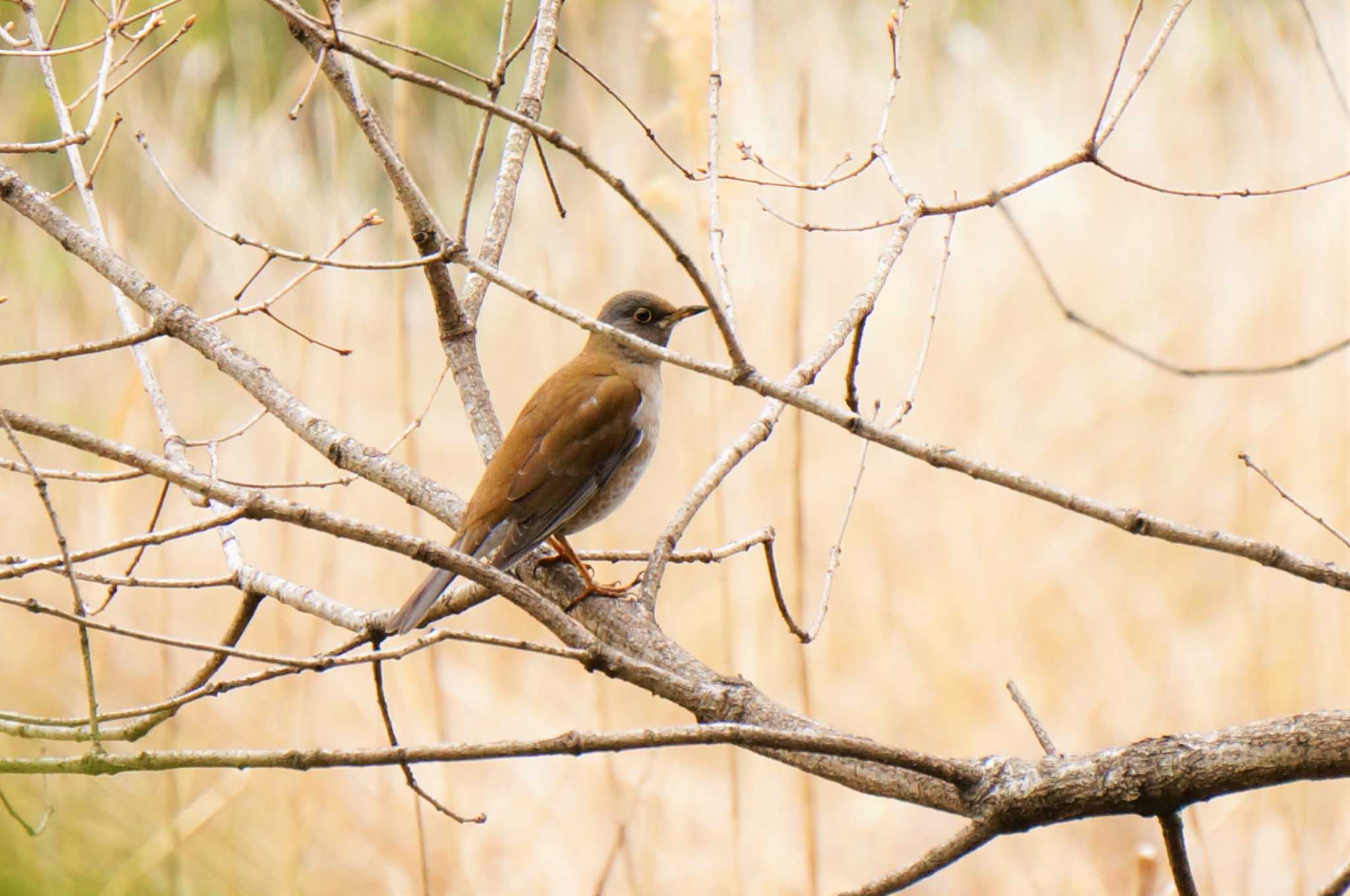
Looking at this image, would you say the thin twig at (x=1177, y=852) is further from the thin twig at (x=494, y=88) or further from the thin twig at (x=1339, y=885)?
the thin twig at (x=494, y=88)

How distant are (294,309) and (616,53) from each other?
1688 millimetres

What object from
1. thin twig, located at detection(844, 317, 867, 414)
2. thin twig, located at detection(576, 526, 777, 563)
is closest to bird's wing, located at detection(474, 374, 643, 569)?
thin twig, located at detection(576, 526, 777, 563)

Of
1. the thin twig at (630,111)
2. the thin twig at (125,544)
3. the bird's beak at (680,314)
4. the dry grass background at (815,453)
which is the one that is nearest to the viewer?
the thin twig at (125,544)

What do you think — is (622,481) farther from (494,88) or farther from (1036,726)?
(1036,726)

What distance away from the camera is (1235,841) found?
13.3ft

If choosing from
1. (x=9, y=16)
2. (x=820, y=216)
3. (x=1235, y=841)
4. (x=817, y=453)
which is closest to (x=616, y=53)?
(x=820, y=216)

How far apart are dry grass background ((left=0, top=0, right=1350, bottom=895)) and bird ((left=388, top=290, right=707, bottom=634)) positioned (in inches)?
11.6

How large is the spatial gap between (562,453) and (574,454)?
1.7 inches

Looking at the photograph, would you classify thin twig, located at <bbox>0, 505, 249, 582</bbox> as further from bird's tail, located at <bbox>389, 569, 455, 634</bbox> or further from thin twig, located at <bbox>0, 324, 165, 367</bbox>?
bird's tail, located at <bbox>389, 569, 455, 634</bbox>

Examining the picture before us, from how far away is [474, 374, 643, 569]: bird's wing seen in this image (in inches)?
101

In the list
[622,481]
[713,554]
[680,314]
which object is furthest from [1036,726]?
[680,314]

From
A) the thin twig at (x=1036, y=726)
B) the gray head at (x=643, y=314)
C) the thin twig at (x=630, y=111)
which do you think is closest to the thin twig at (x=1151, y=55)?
the thin twig at (x=630, y=111)

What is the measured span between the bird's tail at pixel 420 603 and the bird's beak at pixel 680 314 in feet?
3.59

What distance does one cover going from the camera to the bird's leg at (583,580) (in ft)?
6.61
